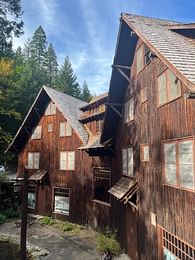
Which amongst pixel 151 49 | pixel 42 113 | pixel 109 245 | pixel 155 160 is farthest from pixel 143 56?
pixel 42 113

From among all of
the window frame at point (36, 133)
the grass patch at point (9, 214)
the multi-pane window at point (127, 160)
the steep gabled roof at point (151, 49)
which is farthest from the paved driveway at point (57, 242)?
the window frame at point (36, 133)

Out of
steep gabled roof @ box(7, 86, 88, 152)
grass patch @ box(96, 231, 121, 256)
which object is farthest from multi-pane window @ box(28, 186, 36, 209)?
grass patch @ box(96, 231, 121, 256)

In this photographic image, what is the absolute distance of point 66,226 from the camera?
54.4 ft

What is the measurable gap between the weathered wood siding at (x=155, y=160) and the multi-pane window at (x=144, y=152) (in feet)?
0.61

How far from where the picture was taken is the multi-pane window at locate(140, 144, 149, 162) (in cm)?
926

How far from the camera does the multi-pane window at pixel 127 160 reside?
37.1 feet

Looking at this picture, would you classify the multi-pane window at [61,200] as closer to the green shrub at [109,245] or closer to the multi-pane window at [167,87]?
the green shrub at [109,245]

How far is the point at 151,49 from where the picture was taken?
732cm

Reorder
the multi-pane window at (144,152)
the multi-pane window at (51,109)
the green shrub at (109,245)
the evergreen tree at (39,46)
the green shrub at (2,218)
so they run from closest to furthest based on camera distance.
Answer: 1. the multi-pane window at (144,152)
2. the green shrub at (109,245)
3. the green shrub at (2,218)
4. the multi-pane window at (51,109)
5. the evergreen tree at (39,46)

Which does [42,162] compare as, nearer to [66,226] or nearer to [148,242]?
[66,226]

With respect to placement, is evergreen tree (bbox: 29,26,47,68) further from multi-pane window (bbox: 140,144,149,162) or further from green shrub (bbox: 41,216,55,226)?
multi-pane window (bbox: 140,144,149,162)

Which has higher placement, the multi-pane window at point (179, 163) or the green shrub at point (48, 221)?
the multi-pane window at point (179, 163)

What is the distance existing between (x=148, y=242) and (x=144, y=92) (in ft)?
18.8

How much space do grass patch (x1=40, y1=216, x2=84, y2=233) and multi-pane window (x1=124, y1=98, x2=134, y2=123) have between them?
28.8 ft
